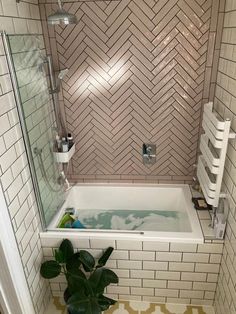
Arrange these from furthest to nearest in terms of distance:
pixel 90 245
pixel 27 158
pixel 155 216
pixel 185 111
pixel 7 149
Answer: pixel 155 216 → pixel 185 111 → pixel 90 245 → pixel 27 158 → pixel 7 149

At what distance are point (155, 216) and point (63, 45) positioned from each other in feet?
5.26

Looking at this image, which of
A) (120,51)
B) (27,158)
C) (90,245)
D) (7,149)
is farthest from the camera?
(120,51)

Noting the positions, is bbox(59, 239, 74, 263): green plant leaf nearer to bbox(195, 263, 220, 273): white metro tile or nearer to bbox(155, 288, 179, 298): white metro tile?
bbox(155, 288, 179, 298): white metro tile

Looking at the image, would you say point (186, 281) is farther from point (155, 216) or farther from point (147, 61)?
point (147, 61)

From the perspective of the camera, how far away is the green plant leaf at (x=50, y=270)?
1695 mm

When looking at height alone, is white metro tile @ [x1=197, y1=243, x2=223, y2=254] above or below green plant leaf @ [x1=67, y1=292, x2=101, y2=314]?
above

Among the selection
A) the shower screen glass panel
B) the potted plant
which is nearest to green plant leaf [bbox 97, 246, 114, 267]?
the potted plant

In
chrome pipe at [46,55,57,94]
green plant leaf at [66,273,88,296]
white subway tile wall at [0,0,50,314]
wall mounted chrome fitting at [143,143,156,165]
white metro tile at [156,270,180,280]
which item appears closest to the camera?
white subway tile wall at [0,0,50,314]

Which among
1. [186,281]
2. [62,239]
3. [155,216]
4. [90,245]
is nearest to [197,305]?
[186,281]

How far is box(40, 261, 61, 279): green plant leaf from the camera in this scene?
1695 millimetres

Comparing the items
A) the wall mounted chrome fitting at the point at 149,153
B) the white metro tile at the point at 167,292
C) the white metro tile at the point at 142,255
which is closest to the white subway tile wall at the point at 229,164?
the white metro tile at the point at 167,292

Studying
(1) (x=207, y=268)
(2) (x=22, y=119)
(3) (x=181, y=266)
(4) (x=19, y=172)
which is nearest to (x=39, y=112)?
(2) (x=22, y=119)

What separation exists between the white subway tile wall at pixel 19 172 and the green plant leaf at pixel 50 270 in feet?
0.18

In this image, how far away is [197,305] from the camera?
6.20 feet
